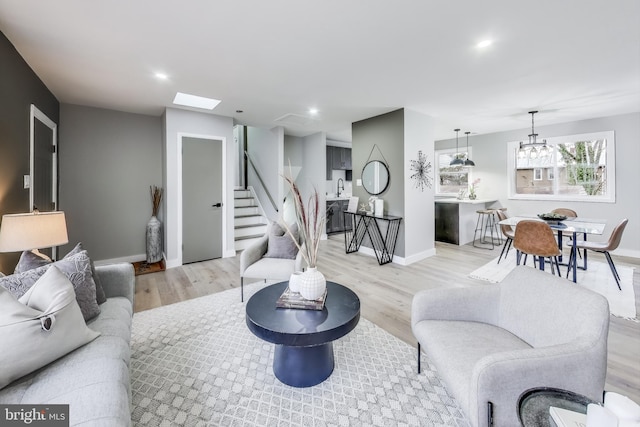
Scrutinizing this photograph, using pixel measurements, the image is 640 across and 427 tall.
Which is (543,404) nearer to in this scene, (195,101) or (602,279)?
(602,279)

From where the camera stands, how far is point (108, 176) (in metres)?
4.34

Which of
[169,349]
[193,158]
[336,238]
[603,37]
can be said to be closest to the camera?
[169,349]

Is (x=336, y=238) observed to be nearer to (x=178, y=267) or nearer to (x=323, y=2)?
(x=178, y=267)

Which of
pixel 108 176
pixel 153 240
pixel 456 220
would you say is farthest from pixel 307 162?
pixel 108 176

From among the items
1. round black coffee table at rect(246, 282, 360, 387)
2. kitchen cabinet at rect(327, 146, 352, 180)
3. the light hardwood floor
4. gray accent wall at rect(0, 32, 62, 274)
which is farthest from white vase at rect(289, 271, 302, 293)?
kitchen cabinet at rect(327, 146, 352, 180)

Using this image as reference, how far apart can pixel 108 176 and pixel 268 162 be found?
9.36 feet

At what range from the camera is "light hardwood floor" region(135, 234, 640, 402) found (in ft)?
6.93

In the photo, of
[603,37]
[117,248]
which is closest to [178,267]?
[117,248]

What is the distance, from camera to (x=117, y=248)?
4.49m

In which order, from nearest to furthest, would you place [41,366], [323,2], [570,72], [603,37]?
[41,366] → [323,2] → [603,37] → [570,72]

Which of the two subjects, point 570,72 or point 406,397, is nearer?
point 406,397

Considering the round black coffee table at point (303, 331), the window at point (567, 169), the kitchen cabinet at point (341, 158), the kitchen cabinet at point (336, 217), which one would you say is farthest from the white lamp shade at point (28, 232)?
the window at point (567, 169)

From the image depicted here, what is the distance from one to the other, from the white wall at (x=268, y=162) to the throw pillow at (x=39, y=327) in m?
4.22

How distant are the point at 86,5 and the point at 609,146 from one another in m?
7.39
